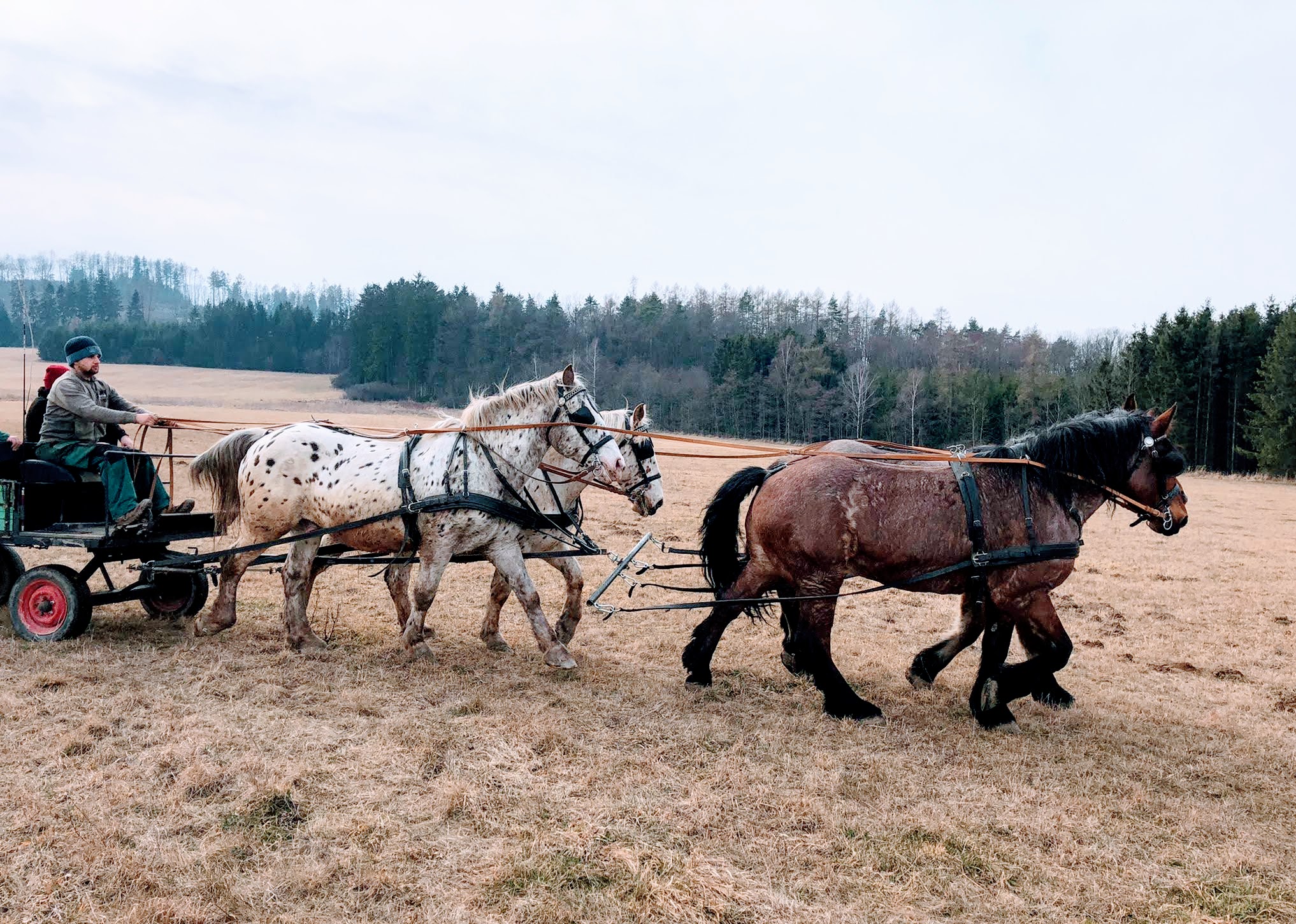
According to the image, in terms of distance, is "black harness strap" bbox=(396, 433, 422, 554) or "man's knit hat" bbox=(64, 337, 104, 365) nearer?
"black harness strap" bbox=(396, 433, 422, 554)

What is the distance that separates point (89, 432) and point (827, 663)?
622cm

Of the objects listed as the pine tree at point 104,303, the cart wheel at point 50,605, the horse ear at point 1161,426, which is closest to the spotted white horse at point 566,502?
the cart wheel at point 50,605

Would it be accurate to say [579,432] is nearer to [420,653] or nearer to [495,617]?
[495,617]

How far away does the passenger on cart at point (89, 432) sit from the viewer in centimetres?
646

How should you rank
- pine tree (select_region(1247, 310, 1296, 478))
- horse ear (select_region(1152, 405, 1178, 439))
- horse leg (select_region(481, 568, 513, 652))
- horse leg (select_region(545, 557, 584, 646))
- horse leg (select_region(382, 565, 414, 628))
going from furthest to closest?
1. pine tree (select_region(1247, 310, 1296, 478))
2. horse leg (select_region(382, 565, 414, 628))
3. horse leg (select_region(481, 568, 513, 652))
4. horse leg (select_region(545, 557, 584, 646))
5. horse ear (select_region(1152, 405, 1178, 439))

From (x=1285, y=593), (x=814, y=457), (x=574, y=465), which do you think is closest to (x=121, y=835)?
(x=574, y=465)

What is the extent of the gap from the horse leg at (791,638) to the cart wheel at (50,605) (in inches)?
221

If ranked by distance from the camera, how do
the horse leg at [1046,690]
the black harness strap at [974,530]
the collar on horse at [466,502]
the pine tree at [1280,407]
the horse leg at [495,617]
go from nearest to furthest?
the black harness strap at [974,530] → the horse leg at [1046,690] → the collar on horse at [466,502] → the horse leg at [495,617] → the pine tree at [1280,407]

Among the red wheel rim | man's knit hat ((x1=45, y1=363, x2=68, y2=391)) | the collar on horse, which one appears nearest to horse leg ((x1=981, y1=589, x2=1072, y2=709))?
the collar on horse

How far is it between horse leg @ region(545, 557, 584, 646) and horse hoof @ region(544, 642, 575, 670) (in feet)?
1.38

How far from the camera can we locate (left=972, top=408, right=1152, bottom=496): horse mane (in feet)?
18.8

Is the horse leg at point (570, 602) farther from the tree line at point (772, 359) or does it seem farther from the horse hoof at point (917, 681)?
the tree line at point (772, 359)

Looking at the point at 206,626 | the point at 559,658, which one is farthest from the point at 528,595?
the point at 206,626

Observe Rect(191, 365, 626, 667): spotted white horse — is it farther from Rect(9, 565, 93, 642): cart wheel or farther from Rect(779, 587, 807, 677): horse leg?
Rect(779, 587, 807, 677): horse leg
